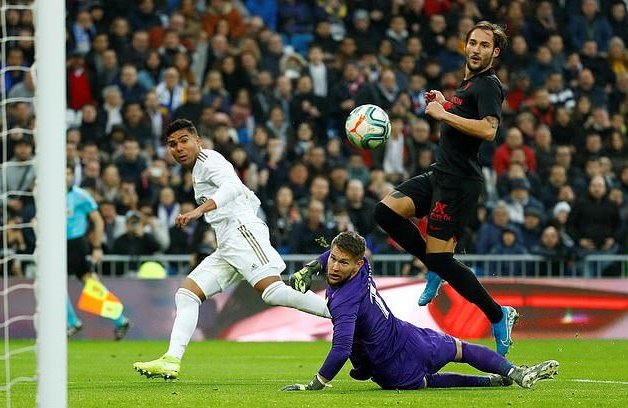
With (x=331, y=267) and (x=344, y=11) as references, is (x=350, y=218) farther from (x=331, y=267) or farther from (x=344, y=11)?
(x=331, y=267)

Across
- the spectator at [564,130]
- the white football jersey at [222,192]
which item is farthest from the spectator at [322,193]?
the white football jersey at [222,192]

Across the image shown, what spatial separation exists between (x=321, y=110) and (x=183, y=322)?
392 inches

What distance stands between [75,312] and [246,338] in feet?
7.09

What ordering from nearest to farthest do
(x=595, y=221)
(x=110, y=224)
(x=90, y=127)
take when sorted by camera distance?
(x=110, y=224) → (x=595, y=221) → (x=90, y=127)

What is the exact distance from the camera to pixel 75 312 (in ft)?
54.6

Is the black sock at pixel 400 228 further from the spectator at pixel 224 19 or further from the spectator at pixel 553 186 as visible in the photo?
the spectator at pixel 224 19

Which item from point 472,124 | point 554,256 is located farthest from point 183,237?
point 472,124

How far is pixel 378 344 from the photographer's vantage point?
846cm

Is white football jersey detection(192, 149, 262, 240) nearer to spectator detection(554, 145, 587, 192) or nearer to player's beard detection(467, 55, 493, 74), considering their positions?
player's beard detection(467, 55, 493, 74)

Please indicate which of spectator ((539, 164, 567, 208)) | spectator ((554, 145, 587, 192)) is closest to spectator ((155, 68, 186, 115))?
spectator ((539, 164, 567, 208))

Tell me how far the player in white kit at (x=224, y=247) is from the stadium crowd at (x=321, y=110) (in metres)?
6.41

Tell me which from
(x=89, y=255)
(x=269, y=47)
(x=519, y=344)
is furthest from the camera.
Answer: (x=269, y=47)

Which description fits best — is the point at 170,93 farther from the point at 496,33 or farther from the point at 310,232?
the point at 496,33

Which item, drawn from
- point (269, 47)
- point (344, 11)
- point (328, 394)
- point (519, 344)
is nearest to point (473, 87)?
point (328, 394)
